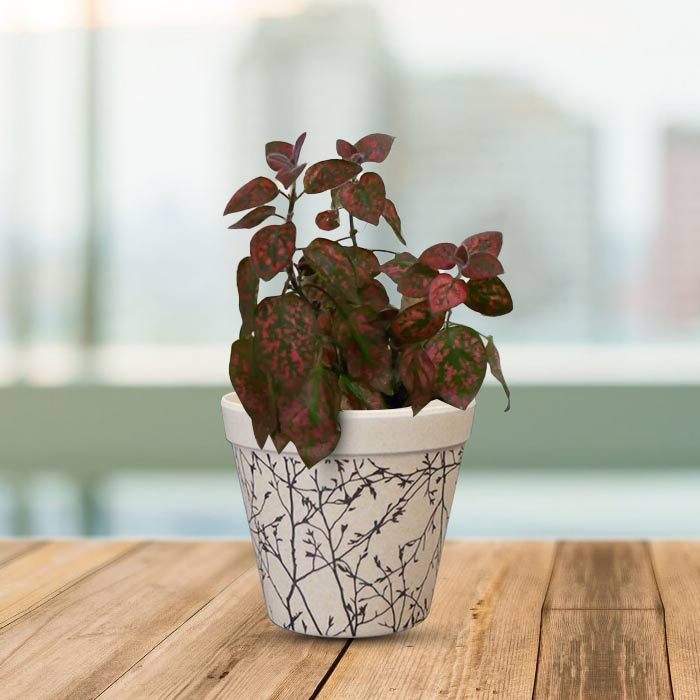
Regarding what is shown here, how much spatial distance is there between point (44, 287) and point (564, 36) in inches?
64.4

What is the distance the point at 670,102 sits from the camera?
2.82 m

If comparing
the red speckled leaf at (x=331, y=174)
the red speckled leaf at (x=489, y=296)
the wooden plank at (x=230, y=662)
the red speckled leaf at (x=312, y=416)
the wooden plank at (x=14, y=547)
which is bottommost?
the wooden plank at (x=230, y=662)

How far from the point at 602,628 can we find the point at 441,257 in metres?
0.36

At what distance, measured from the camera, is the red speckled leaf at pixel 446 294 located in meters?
0.81

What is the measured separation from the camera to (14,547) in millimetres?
1222

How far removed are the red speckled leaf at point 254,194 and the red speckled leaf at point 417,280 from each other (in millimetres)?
130

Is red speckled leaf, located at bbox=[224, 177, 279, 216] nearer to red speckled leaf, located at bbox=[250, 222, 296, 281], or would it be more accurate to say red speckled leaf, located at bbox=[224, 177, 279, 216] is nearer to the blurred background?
red speckled leaf, located at bbox=[250, 222, 296, 281]

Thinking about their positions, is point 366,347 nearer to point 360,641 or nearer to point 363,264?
point 363,264

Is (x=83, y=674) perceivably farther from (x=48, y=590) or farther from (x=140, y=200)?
(x=140, y=200)

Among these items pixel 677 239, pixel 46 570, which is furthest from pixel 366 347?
pixel 677 239

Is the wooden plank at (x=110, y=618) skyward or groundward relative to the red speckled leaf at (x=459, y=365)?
groundward

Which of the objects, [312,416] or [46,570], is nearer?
[312,416]

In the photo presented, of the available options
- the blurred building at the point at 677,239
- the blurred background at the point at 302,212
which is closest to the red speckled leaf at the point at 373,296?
the blurred background at the point at 302,212

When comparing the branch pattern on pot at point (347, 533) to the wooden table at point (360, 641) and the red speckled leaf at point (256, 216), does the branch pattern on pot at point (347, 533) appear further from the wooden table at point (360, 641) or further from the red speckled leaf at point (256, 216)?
the red speckled leaf at point (256, 216)
